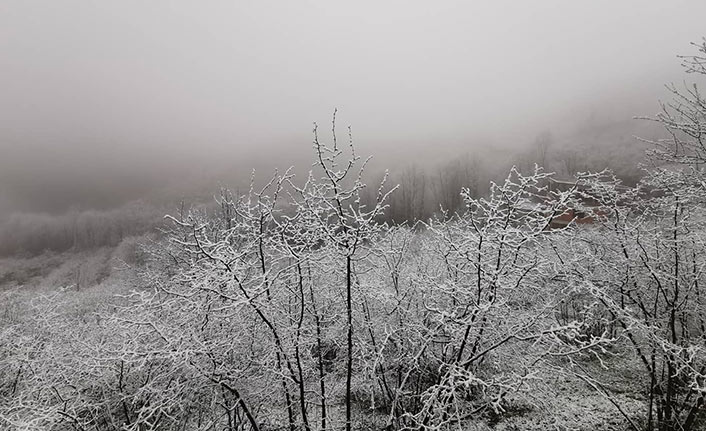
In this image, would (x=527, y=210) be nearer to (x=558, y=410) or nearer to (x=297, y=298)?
(x=297, y=298)

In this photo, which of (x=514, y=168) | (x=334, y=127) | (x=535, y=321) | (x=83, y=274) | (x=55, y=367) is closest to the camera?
(x=334, y=127)

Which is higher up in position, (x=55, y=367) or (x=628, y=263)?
(x=628, y=263)

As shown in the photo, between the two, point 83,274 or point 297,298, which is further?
point 83,274

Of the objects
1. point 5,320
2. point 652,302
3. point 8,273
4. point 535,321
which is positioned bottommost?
→ point 8,273

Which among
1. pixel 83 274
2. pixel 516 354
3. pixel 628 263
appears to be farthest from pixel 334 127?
pixel 83 274

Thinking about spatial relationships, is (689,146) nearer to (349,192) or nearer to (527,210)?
(527,210)

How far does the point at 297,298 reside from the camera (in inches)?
263

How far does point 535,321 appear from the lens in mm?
5410

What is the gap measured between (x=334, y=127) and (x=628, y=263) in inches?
249

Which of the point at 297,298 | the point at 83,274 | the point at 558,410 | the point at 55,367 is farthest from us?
the point at 83,274

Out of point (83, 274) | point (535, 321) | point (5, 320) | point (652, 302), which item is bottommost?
point (83, 274)

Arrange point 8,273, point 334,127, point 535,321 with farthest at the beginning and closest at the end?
1. point 8,273
2. point 535,321
3. point 334,127

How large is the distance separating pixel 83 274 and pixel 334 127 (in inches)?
3959

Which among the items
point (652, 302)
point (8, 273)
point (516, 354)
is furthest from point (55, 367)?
point (8, 273)
